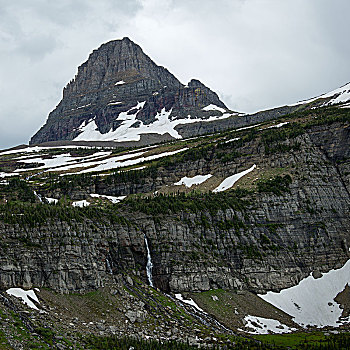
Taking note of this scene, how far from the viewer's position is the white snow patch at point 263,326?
60859 mm

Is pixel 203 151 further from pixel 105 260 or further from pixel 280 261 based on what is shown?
pixel 105 260

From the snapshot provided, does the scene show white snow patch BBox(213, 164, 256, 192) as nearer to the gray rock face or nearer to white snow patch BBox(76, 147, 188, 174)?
the gray rock face

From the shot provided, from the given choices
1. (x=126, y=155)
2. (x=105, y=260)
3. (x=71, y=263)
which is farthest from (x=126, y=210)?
(x=126, y=155)

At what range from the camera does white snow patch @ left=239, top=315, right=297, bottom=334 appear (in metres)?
60.9

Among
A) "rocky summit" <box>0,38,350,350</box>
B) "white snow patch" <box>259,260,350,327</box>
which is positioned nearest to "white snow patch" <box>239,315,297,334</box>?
"rocky summit" <box>0,38,350,350</box>

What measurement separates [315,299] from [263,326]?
1533 centimetres

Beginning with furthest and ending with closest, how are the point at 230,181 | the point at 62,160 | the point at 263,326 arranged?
the point at 62,160
the point at 230,181
the point at 263,326

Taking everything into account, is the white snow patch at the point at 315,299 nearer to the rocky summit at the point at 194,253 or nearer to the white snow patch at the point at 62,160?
the rocky summit at the point at 194,253

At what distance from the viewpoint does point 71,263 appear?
59031mm

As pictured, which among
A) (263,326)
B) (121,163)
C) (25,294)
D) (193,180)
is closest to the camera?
(25,294)

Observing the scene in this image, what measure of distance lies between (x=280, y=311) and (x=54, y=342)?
40319 mm

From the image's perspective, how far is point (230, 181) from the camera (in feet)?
340

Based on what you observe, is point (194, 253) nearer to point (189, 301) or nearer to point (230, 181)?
point (189, 301)

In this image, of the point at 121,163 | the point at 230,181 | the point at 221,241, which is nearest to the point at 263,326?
the point at 221,241
